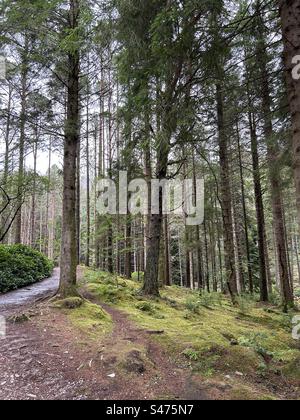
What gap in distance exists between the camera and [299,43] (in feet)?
11.6

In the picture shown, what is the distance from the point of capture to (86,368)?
3721mm

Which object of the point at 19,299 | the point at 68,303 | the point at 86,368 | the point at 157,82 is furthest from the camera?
the point at 19,299

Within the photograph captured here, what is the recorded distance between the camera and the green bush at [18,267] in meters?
11.0

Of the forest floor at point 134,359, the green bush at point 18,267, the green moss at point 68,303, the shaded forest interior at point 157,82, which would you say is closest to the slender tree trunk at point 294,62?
the shaded forest interior at point 157,82

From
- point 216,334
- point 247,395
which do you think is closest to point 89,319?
point 216,334

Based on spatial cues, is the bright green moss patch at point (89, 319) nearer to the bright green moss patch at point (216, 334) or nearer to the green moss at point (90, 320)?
the green moss at point (90, 320)

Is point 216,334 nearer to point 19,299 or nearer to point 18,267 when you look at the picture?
point 19,299

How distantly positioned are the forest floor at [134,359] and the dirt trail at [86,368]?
0.01m

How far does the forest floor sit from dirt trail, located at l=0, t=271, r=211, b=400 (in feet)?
0.04

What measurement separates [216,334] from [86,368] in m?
2.58
